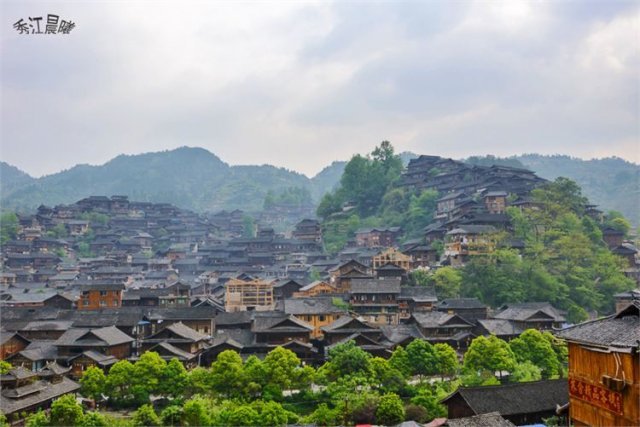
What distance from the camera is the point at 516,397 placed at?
1045 inches

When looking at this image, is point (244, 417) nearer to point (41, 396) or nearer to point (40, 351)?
point (41, 396)

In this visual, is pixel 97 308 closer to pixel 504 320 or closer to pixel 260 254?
pixel 260 254

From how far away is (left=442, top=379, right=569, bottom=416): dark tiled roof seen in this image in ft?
84.3

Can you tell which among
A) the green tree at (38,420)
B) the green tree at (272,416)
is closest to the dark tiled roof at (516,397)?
the green tree at (272,416)

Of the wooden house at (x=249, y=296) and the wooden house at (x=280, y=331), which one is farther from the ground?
the wooden house at (x=249, y=296)

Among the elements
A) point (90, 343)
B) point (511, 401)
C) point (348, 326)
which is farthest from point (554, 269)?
→ point (90, 343)

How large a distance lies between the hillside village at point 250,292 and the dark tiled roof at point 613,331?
90 millimetres

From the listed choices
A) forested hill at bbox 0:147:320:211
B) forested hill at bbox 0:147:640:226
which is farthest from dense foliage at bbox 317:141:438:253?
forested hill at bbox 0:147:320:211

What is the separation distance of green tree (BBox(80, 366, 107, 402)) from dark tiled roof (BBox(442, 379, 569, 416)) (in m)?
19.0

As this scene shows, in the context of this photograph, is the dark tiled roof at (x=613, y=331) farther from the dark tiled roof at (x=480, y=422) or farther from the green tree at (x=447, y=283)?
the green tree at (x=447, y=283)

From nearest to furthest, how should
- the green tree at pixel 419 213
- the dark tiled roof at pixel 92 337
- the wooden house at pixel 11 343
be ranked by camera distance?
the dark tiled roof at pixel 92 337, the wooden house at pixel 11 343, the green tree at pixel 419 213

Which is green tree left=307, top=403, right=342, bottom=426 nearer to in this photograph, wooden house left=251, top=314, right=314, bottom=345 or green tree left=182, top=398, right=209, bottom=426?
green tree left=182, top=398, right=209, bottom=426

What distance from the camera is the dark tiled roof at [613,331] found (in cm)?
1140

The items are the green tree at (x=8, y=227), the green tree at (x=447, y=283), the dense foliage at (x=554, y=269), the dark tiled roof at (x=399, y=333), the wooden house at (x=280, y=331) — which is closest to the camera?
the dark tiled roof at (x=399, y=333)
